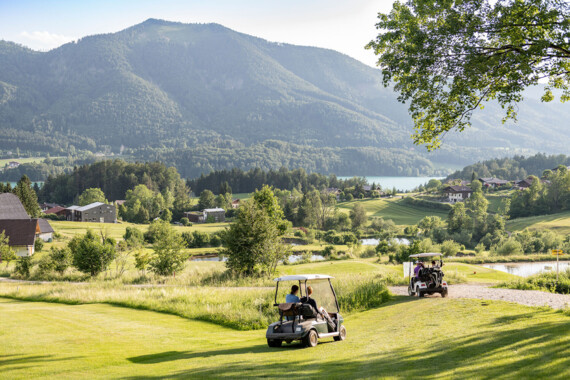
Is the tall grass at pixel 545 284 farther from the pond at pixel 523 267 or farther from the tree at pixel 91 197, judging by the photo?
the tree at pixel 91 197

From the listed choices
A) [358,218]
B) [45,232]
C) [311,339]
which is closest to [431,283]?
[311,339]

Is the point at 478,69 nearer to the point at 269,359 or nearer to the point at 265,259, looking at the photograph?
the point at 269,359

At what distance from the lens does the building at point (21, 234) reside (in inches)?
2507

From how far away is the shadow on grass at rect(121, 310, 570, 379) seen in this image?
8.76 m

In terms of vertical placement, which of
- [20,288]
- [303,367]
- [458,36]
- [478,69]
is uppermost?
[458,36]

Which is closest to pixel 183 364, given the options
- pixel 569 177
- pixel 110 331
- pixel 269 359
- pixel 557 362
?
pixel 269 359

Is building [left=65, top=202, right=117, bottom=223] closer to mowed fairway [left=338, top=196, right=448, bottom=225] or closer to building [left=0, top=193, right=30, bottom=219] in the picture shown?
building [left=0, top=193, right=30, bottom=219]

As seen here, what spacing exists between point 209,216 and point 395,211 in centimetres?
4617

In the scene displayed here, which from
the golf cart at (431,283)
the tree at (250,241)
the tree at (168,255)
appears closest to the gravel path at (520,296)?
the golf cart at (431,283)

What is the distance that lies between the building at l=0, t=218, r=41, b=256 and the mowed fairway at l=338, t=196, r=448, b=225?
7109cm

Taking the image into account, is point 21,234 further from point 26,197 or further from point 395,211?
point 395,211

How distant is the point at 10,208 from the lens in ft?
257

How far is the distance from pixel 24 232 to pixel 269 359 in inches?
2507

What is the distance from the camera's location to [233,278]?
33375 mm
